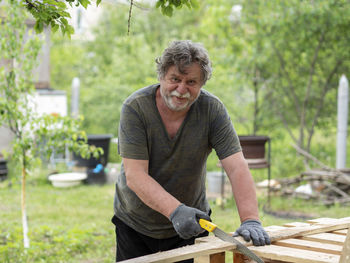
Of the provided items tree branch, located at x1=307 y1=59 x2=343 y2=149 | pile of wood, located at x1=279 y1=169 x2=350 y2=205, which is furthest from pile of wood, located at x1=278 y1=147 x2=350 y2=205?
tree branch, located at x1=307 y1=59 x2=343 y2=149

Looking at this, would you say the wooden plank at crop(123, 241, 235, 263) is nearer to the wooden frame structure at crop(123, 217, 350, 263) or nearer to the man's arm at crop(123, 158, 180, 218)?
the wooden frame structure at crop(123, 217, 350, 263)

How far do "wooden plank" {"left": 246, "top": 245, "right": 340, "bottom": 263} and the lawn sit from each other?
1.88 meters

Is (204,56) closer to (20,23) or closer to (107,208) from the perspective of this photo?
(20,23)

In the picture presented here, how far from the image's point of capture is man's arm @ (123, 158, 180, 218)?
7.52 feet

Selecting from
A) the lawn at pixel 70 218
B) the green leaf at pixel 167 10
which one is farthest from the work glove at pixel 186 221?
the lawn at pixel 70 218

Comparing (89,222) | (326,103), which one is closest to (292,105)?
(326,103)

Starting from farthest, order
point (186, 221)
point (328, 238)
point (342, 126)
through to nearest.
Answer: point (342, 126)
point (328, 238)
point (186, 221)

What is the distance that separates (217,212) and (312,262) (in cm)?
460

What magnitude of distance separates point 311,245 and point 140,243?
105 centimetres

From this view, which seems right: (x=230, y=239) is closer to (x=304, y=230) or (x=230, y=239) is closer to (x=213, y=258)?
(x=213, y=258)

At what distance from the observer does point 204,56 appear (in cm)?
242

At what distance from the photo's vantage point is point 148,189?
235 cm

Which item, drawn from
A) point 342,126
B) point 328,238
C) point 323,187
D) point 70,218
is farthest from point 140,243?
point 342,126

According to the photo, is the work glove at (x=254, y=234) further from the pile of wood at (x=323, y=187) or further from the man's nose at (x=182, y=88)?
the pile of wood at (x=323, y=187)
